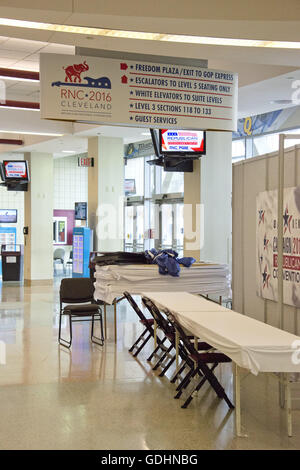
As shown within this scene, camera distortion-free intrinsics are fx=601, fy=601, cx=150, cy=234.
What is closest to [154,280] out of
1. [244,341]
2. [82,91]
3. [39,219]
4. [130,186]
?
[82,91]

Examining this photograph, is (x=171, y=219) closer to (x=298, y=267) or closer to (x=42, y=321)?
(x=42, y=321)

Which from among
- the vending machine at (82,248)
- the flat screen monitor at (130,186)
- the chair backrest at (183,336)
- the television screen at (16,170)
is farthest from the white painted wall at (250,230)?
the flat screen monitor at (130,186)

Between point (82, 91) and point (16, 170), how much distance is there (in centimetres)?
1166

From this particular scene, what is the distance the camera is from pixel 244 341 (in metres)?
4.48

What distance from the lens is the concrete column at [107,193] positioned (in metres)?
14.4

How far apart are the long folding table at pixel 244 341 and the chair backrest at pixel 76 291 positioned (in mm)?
2852

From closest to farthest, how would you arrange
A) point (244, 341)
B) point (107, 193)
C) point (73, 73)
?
1. point (244, 341)
2. point (73, 73)
3. point (107, 193)

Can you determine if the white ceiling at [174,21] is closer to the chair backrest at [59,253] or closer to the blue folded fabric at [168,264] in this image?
the blue folded fabric at [168,264]

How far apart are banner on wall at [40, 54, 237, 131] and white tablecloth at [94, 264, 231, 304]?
225cm

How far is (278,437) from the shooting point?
15.3 feet

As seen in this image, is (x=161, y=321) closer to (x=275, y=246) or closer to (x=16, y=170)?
(x=275, y=246)

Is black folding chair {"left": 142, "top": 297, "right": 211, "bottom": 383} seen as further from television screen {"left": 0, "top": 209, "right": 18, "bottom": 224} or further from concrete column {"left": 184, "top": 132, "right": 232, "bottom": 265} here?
television screen {"left": 0, "top": 209, "right": 18, "bottom": 224}

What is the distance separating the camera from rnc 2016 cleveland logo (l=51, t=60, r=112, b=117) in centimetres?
607

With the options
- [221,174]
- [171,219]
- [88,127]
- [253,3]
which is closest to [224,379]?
[253,3]
